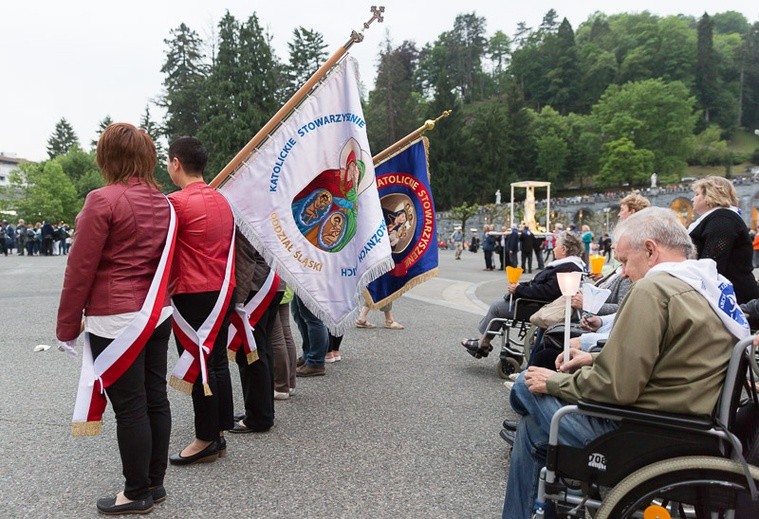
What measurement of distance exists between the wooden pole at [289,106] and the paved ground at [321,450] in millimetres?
1854

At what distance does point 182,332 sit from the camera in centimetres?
368

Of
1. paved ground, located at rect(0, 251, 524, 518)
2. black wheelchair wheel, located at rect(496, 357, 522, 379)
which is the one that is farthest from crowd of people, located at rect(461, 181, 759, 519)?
black wheelchair wheel, located at rect(496, 357, 522, 379)

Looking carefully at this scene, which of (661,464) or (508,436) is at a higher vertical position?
(661,464)

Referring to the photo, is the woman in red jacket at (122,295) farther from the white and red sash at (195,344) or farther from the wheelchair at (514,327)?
the wheelchair at (514,327)

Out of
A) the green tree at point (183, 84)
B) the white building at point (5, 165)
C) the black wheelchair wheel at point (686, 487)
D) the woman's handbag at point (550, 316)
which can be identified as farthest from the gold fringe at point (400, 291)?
the white building at point (5, 165)

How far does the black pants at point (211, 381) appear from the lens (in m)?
3.68

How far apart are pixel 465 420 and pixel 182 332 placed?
224 centimetres

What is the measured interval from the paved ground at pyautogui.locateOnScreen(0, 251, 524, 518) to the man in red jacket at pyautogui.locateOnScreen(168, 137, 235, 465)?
0.32 metres

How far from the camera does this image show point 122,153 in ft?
10.2

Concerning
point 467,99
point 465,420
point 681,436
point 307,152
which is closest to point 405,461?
point 465,420

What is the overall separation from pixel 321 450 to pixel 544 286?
260 cm

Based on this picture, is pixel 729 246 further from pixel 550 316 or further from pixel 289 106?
pixel 289 106

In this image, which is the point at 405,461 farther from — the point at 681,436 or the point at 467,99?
the point at 467,99

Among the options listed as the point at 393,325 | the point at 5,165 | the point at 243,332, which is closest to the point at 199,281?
the point at 243,332
